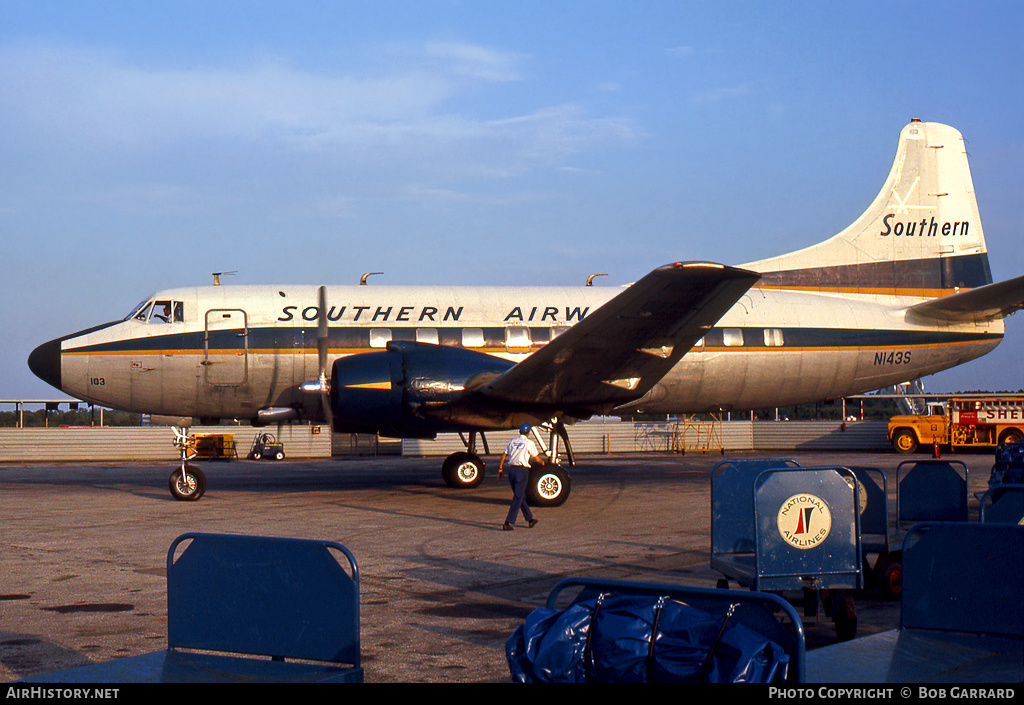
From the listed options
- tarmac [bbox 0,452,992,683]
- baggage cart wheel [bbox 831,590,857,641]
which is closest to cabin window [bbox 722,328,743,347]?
tarmac [bbox 0,452,992,683]

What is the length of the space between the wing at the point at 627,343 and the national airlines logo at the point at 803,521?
6.01 m

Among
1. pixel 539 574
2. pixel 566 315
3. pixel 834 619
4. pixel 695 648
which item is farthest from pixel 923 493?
pixel 566 315

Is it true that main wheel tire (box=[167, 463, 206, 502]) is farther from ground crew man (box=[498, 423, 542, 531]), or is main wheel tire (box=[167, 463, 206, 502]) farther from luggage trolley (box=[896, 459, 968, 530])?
luggage trolley (box=[896, 459, 968, 530])

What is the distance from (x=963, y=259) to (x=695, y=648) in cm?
2260

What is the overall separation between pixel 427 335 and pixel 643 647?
15589mm

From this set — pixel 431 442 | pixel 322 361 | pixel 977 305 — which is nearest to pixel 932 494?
pixel 977 305

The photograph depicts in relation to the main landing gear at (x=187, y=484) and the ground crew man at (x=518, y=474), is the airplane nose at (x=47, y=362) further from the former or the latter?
the ground crew man at (x=518, y=474)

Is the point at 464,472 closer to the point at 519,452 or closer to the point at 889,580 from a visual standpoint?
the point at 519,452

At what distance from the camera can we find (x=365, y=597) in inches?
337

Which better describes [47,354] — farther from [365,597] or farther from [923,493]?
[923,493]

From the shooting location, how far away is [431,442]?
40.8 meters

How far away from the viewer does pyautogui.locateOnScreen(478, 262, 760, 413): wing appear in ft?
45.0

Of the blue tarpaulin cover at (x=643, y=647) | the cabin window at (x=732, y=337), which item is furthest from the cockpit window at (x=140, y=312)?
the blue tarpaulin cover at (x=643, y=647)

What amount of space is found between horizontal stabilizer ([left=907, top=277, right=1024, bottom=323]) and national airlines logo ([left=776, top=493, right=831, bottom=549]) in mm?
14173
